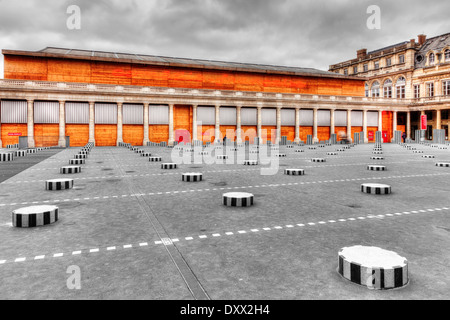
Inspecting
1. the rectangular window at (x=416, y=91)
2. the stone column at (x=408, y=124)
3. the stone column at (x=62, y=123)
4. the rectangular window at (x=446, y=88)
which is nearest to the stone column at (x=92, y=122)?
the stone column at (x=62, y=123)

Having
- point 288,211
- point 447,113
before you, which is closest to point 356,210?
point 288,211

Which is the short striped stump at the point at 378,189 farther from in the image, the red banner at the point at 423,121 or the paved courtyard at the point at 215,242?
the red banner at the point at 423,121

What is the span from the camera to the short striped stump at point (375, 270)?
371 cm

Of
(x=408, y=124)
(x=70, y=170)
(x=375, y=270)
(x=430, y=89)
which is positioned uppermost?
(x=430, y=89)

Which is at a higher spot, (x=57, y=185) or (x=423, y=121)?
(x=423, y=121)

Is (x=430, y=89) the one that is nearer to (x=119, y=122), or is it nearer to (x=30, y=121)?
(x=119, y=122)

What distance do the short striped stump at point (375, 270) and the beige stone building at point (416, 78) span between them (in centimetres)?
7311

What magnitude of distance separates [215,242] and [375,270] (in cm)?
254

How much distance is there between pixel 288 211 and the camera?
7.84 m

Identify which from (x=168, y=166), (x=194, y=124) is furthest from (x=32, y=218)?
(x=194, y=124)

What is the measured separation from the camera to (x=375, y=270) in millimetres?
3744

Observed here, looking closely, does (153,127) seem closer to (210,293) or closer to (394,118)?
(394,118)

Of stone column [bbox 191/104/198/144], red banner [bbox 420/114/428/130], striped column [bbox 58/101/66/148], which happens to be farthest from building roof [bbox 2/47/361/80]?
red banner [bbox 420/114/428/130]
